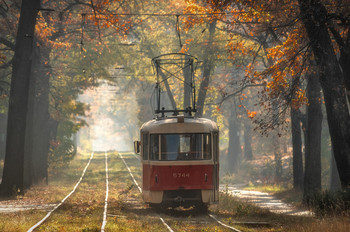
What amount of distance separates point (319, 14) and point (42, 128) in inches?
798

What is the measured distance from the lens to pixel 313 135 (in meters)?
22.2

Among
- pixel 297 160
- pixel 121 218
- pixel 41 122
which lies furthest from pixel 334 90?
pixel 41 122

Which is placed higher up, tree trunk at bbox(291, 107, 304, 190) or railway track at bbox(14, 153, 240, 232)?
tree trunk at bbox(291, 107, 304, 190)

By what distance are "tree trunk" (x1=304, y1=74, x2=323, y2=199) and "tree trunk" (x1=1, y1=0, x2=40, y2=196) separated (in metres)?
10.7

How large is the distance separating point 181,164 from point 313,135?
25.7 feet

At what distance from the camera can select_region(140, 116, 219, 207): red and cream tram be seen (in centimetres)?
1633

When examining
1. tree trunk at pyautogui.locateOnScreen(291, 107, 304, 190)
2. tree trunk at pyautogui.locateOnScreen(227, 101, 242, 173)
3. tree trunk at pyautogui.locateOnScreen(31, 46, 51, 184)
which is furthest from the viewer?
tree trunk at pyautogui.locateOnScreen(227, 101, 242, 173)

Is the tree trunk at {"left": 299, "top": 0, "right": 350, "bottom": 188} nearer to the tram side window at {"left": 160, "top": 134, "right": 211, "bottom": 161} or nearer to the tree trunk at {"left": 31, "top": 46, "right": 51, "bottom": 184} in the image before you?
the tram side window at {"left": 160, "top": 134, "right": 211, "bottom": 161}

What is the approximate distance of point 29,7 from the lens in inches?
861

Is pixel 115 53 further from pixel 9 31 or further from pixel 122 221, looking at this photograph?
pixel 122 221

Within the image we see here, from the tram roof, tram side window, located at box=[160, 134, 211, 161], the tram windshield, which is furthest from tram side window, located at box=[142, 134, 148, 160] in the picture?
tram side window, located at box=[160, 134, 211, 161]

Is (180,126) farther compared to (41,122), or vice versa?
(41,122)

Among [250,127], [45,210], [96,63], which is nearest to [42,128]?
[96,63]

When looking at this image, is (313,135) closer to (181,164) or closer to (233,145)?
(181,164)
